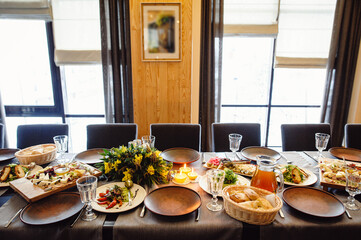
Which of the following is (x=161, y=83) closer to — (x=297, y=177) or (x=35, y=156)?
(x=35, y=156)

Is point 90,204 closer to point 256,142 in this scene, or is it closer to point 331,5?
point 256,142

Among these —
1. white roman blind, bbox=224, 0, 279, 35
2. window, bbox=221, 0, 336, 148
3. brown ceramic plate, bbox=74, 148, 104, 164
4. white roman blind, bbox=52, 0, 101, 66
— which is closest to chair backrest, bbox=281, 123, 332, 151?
window, bbox=221, 0, 336, 148

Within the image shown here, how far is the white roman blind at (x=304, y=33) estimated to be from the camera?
2654 millimetres

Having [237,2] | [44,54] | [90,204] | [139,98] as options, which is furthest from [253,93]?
[44,54]

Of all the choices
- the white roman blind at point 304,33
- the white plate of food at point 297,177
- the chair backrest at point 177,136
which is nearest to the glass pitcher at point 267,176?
the white plate of food at point 297,177

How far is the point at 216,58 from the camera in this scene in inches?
104

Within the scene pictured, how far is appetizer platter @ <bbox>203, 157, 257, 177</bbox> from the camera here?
1321 mm

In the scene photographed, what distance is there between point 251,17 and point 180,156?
205 cm

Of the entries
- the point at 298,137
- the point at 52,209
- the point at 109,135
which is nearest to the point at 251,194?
the point at 52,209

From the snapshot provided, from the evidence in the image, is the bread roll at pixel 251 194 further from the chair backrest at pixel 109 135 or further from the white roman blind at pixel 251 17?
the white roman blind at pixel 251 17

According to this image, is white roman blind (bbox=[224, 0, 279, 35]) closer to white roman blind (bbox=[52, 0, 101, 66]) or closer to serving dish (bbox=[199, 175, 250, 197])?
white roman blind (bbox=[52, 0, 101, 66])

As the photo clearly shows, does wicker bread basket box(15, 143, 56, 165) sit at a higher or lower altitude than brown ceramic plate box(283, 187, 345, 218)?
higher

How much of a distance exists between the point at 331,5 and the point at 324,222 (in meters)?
2.82

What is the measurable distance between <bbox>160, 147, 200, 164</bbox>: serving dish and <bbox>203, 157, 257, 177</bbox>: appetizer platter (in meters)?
0.13
